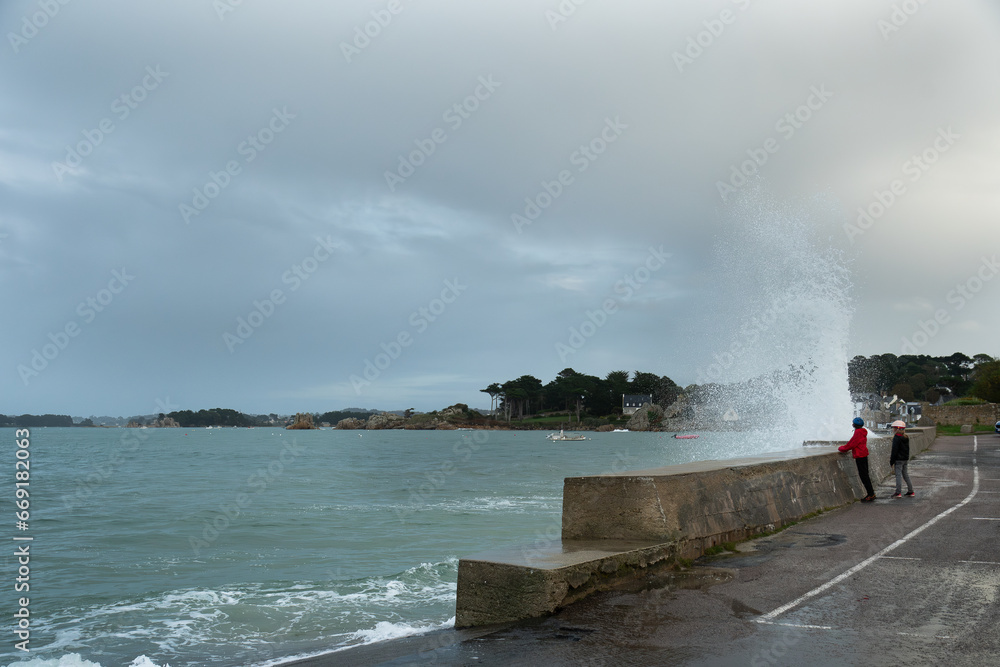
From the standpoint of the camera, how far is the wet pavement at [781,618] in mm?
5016

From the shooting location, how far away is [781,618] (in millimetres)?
5910

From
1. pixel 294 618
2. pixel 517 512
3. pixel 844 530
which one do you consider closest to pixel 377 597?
pixel 294 618

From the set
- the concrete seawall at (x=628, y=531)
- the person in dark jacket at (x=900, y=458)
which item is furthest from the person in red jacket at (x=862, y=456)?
the concrete seawall at (x=628, y=531)

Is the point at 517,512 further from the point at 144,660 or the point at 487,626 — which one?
the point at 487,626

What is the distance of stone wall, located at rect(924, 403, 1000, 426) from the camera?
67.6 m

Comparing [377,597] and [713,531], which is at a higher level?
[713,531]

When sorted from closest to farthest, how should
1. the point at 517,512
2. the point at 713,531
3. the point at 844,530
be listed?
1. the point at 713,531
2. the point at 844,530
3. the point at 517,512

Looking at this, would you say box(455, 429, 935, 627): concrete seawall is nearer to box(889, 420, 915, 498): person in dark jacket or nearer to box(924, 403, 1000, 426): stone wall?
box(889, 420, 915, 498): person in dark jacket

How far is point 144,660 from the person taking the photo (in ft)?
28.7

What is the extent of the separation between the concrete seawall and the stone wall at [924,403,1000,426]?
6868cm

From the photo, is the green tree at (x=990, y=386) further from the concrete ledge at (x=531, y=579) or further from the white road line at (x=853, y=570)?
the concrete ledge at (x=531, y=579)

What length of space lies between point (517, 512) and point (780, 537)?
1552 cm

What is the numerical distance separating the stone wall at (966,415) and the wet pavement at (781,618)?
69.7 m

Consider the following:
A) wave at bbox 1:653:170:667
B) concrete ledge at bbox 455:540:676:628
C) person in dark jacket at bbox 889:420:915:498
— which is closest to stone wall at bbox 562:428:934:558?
concrete ledge at bbox 455:540:676:628
